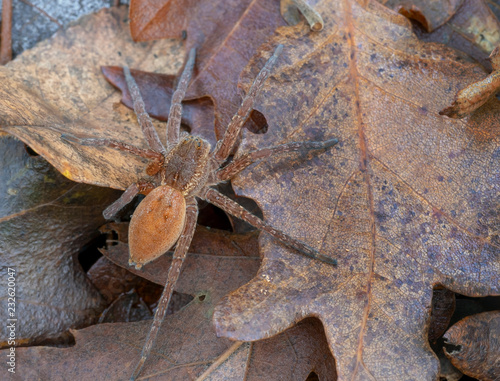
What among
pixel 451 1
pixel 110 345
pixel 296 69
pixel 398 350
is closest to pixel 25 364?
pixel 110 345

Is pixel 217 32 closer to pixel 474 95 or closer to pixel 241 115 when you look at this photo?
pixel 241 115

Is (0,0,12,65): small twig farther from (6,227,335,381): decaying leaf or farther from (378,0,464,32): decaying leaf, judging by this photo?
(378,0,464,32): decaying leaf

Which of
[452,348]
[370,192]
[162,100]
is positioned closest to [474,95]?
[370,192]

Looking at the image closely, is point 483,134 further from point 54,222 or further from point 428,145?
point 54,222

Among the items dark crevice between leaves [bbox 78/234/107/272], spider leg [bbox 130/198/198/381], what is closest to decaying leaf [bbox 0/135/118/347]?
dark crevice between leaves [bbox 78/234/107/272]

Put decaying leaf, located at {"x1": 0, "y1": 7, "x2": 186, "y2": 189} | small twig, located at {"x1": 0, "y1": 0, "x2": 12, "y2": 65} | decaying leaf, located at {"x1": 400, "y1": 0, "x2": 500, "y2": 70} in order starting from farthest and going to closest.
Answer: small twig, located at {"x1": 0, "y1": 0, "x2": 12, "y2": 65} → decaying leaf, located at {"x1": 400, "y1": 0, "x2": 500, "y2": 70} → decaying leaf, located at {"x1": 0, "y1": 7, "x2": 186, "y2": 189}

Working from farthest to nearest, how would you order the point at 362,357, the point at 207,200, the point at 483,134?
1. the point at 207,200
2. the point at 483,134
3. the point at 362,357

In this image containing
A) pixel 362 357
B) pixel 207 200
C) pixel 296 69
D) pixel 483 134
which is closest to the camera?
pixel 362 357
